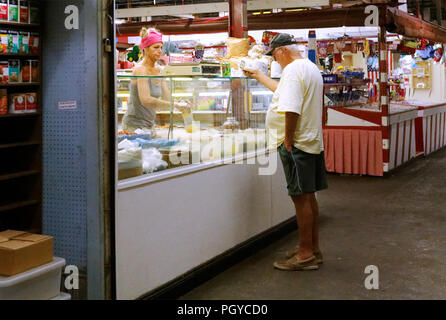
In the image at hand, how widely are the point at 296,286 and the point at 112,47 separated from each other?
2193 mm

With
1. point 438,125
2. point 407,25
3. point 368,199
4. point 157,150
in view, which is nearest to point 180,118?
point 157,150

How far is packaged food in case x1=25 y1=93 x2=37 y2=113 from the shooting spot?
3320 mm

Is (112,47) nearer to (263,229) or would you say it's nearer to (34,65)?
(34,65)

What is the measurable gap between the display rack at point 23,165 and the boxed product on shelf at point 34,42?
0.02 m

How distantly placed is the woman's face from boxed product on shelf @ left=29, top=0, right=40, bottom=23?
1.34 metres

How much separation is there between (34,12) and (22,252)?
1489mm

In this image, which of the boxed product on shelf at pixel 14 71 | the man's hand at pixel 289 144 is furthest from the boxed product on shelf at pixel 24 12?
the man's hand at pixel 289 144

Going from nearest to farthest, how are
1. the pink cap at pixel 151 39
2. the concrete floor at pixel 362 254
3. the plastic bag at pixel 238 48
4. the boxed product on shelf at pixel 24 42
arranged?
the boxed product on shelf at pixel 24 42, the concrete floor at pixel 362 254, the pink cap at pixel 151 39, the plastic bag at pixel 238 48

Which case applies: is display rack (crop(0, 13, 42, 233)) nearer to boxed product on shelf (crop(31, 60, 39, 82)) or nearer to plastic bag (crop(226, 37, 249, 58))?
boxed product on shelf (crop(31, 60, 39, 82))

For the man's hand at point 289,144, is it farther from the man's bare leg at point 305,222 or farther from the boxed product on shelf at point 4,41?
the boxed product on shelf at point 4,41

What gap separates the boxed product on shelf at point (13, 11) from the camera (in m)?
3.19

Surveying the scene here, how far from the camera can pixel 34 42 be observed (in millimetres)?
3311

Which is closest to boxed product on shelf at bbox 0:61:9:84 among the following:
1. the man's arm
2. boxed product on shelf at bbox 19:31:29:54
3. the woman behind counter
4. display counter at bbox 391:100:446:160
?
boxed product on shelf at bbox 19:31:29:54

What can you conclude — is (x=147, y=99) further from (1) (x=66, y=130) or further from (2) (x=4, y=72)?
(2) (x=4, y=72)
